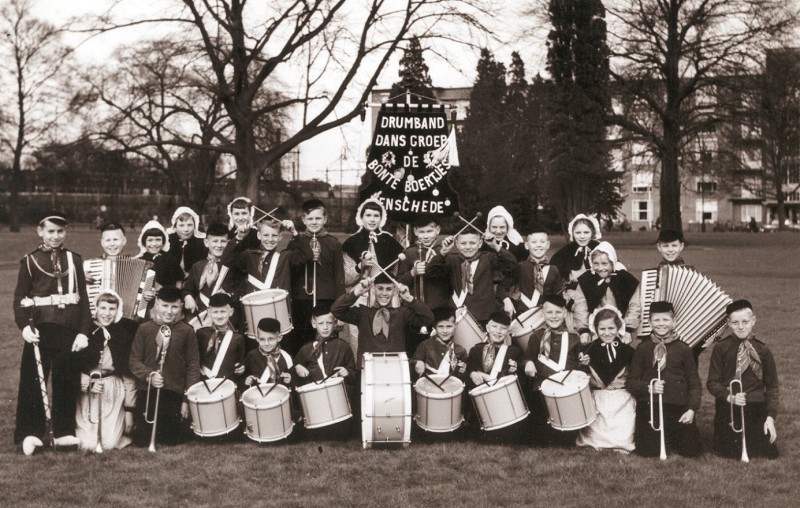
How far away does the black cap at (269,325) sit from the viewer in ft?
25.9

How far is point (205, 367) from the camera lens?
315 inches

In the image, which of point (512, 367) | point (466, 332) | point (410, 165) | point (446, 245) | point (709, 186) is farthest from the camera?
point (709, 186)

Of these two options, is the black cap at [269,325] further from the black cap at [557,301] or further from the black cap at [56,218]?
the black cap at [557,301]

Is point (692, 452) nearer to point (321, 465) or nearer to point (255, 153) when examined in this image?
point (321, 465)

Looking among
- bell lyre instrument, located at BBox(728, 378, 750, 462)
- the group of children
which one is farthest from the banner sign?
bell lyre instrument, located at BBox(728, 378, 750, 462)

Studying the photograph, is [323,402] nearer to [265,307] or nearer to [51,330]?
[265,307]

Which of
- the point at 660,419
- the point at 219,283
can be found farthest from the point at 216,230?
the point at 660,419

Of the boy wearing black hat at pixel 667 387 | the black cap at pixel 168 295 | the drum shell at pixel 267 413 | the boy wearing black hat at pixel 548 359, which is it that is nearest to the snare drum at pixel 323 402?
the drum shell at pixel 267 413

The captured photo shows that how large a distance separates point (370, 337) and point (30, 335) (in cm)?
292

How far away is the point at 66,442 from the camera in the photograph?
7.64 metres

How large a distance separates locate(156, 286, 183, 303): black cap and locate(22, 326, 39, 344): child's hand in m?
1.05

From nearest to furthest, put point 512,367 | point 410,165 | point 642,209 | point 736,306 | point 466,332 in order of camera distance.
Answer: point 736,306 → point 512,367 → point 466,332 → point 410,165 → point 642,209

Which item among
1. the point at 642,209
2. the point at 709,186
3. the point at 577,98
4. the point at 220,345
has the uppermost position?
the point at 577,98

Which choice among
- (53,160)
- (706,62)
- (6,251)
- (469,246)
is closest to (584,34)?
(706,62)
